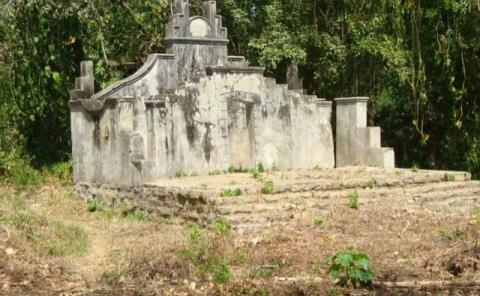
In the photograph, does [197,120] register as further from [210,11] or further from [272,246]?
[272,246]

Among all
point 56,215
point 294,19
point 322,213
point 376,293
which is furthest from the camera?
point 294,19

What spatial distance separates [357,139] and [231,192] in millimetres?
5337

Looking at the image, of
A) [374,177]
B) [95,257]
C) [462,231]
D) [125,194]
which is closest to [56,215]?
[125,194]

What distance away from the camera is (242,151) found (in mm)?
15094

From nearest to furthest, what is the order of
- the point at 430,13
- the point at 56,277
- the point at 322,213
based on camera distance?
the point at 56,277 < the point at 322,213 < the point at 430,13

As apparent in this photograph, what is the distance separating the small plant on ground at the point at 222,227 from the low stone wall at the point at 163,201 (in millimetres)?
163

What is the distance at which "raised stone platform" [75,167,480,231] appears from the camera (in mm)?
10797

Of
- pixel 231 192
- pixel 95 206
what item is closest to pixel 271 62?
pixel 95 206

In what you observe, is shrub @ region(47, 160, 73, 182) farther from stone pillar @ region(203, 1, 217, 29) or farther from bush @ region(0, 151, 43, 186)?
stone pillar @ region(203, 1, 217, 29)

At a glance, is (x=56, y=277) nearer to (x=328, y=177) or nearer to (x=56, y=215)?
(x=56, y=215)

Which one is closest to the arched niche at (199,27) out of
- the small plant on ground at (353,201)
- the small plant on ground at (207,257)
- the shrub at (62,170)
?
the shrub at (62,170)

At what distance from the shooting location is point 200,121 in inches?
556

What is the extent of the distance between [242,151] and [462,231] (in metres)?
6.16

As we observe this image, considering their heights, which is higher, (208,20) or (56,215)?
(208,20)
